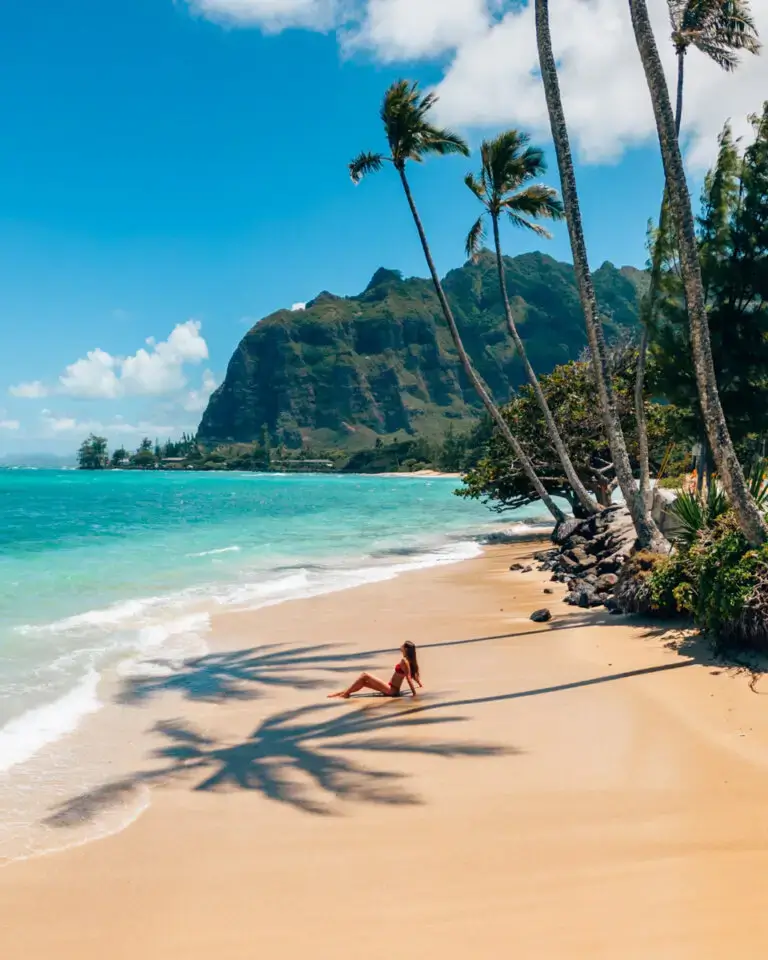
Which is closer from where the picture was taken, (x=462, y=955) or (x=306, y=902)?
(x=462, y=955)

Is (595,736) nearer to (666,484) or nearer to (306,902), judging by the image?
(306,902)

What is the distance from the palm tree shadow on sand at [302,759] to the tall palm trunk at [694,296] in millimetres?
4175

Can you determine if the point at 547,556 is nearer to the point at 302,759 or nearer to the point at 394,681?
the point at 394,681

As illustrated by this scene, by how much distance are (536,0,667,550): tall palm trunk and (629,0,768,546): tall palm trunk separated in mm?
2434

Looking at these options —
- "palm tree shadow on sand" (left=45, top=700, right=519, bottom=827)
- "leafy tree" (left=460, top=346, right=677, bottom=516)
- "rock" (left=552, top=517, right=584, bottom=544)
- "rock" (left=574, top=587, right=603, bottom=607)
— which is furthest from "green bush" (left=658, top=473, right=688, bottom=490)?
"palm tree shadow on sand" (left=45, top=700, right=519, bottom=827)

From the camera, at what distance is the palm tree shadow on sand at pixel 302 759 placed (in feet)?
19.5

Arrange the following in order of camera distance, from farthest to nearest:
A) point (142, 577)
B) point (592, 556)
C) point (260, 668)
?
point (142, 577) < point (592, 556) < point (260, 668)

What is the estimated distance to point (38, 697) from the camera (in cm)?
912

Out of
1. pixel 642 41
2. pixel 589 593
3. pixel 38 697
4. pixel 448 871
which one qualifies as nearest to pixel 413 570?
pixel 589 593

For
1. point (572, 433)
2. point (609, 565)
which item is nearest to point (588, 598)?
point (609, 565)

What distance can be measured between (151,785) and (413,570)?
1425cm

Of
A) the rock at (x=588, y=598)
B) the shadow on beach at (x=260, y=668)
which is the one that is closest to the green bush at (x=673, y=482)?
the rock at (x=588, y=598)

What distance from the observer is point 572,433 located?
26.4 m

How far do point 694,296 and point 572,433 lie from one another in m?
17.1
